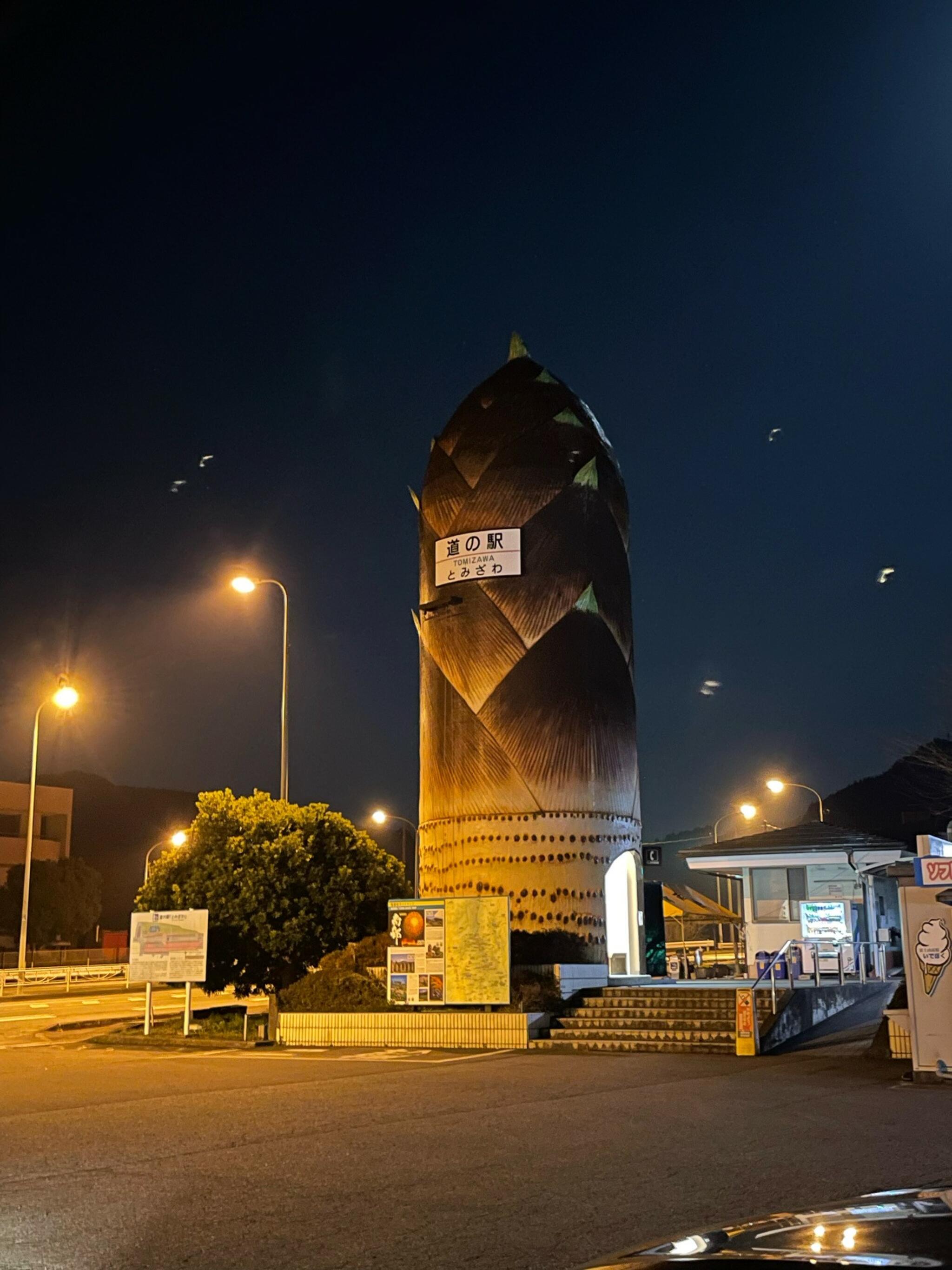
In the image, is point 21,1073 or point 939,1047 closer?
point 939,1047

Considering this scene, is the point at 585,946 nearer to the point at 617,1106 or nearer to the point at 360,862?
the point at 360,862

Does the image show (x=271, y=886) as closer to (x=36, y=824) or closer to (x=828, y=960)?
(x=828, y=960)

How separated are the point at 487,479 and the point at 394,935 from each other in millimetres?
11288

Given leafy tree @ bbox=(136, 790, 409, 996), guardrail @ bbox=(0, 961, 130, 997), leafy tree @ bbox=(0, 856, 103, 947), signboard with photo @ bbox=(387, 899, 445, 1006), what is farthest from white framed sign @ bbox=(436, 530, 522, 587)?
leafy tree @ bbox=(0, 856, 103, 947)

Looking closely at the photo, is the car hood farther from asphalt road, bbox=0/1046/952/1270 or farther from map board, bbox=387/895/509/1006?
map board, bbox=387/895/509/1006

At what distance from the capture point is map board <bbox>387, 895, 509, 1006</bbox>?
67.3 ft

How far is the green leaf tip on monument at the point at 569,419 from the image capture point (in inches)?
1150

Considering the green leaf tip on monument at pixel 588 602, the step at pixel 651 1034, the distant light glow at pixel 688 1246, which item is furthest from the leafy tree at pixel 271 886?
the distant light glow at pixel 688 1246

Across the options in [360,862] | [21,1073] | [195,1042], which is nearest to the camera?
[21,1073]

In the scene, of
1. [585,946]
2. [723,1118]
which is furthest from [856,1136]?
[585,946]

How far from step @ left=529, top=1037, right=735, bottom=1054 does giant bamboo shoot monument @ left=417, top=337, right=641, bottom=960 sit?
19.4ft

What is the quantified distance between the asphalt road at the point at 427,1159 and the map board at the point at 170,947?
5299mm

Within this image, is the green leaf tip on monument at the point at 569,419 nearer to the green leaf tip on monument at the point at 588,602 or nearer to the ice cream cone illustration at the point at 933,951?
the green leaf tip on monument at the point at 588,602

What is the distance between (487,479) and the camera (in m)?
28.4
